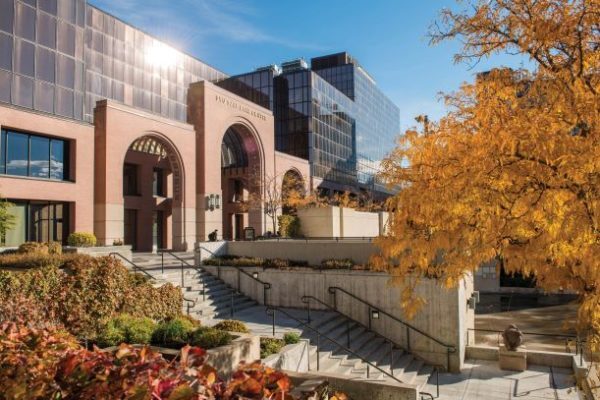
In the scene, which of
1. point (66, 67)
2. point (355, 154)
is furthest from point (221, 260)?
point (355, 154)

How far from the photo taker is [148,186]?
127 feet

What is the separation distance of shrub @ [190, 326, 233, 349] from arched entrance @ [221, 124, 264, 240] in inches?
1207

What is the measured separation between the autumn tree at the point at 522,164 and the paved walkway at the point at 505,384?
310 inches

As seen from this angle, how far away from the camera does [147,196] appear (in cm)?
3847

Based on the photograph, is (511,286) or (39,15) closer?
(39,15)

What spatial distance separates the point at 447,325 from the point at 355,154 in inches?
2470

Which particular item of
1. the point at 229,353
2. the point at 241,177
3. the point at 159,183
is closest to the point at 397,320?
the point at 229,353

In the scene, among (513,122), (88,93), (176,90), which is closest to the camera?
(513,122)

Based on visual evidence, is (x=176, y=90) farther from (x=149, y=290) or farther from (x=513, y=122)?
(x=513, y=122)

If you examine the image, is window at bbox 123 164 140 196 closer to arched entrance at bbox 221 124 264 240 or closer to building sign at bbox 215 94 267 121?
arched entrance at bbox 221 124 264 240

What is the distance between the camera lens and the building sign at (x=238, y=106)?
120 feet

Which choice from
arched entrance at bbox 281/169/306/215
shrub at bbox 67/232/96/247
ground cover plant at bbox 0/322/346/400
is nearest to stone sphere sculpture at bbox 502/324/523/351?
ground cover plant at bbox 0/322/346/400

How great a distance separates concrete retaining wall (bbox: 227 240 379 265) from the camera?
2042 centimetres

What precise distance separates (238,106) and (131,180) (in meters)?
Result: 11.2
